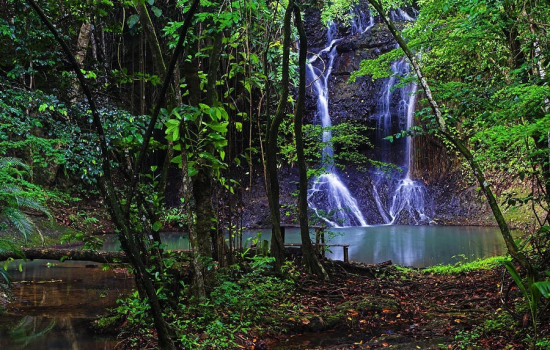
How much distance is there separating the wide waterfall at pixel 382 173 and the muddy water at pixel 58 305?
10925 mm

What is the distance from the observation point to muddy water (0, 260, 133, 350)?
4.40 meters

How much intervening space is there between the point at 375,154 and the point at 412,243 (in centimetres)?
789

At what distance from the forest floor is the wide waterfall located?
11.1 m

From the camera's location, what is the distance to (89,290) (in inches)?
263

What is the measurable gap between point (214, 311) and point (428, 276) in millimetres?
4740

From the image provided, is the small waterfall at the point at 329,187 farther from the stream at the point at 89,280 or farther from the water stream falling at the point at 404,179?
the stream at the point at 89,280

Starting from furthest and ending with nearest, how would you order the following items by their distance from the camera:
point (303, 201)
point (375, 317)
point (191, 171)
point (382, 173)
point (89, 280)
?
point (382, 173) < point (89, 280) < point (303, 201) < point (375, 317) < point (191, 171)

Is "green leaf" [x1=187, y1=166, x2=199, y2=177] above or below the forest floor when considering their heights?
above

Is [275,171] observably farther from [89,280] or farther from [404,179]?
[404,179]

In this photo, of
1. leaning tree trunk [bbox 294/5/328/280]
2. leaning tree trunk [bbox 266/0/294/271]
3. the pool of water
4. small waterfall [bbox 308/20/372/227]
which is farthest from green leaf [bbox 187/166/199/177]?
Result: small waterfall [bbox 308/20/372/227]

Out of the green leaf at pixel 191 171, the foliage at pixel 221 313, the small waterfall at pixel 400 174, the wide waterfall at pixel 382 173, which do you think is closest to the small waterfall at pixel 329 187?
the wide waterfall at pixel 382 173

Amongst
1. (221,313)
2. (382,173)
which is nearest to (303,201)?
(221,313)

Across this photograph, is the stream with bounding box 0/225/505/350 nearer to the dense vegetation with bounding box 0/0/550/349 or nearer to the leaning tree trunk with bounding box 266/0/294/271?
the leaning tree trunk with bounding box 266/0/294/271

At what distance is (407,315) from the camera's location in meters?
4.73
